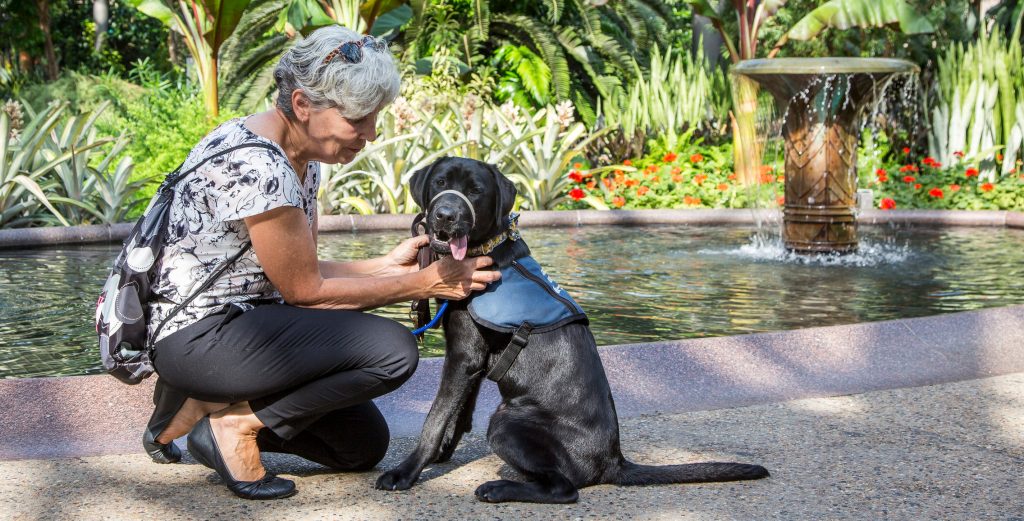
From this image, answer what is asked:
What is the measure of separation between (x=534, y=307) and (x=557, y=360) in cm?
16

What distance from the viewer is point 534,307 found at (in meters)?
3.03

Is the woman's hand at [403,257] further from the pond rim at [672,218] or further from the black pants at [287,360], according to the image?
the pond rim at [672,218]

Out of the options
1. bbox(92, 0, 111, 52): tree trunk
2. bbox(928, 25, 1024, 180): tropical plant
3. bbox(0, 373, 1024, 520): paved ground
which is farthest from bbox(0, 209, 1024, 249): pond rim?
bbox(92, 0, 111, 52): tree trunk

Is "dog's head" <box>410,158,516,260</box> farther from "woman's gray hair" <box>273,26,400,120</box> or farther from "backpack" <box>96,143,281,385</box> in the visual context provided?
"backpack" <box>96,143,281,385</box>

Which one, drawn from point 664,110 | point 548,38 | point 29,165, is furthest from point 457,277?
point 548,38

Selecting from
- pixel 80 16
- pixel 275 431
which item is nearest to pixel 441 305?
pixel 275 431

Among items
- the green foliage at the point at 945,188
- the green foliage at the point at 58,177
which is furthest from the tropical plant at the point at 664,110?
the green foliage at the point at 58,177

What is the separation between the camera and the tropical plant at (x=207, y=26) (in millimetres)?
11352

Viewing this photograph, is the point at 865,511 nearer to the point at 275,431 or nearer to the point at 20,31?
the point at 275,431

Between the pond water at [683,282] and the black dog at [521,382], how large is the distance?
6.31 ft

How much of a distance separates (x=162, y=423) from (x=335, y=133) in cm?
102

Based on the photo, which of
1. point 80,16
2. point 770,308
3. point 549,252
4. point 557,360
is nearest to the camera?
point 557,360

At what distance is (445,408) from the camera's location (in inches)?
120

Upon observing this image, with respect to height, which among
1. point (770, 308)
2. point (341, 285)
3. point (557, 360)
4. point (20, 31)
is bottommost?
point (770, 308)
